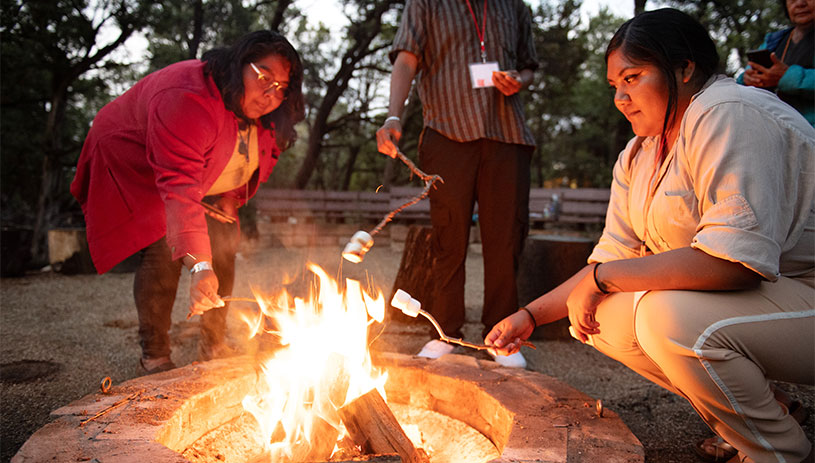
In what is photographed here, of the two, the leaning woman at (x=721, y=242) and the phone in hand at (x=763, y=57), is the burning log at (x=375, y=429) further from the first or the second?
the phone in hand at (x=763, y=57)

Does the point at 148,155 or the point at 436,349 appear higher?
the point at 148,155

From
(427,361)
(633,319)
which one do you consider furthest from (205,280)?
(633,319)

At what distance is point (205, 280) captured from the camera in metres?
2.01

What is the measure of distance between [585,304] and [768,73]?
6.78 ft

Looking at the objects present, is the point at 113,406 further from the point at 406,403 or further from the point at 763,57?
the point at 763,57

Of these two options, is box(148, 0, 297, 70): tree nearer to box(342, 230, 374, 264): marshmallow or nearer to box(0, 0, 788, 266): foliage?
box(0, 0, 788, 266): foliage

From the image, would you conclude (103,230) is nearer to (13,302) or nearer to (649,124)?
(649,124)

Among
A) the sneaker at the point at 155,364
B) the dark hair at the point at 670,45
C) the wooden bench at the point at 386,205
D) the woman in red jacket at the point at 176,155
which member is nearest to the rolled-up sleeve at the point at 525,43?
the woman in red jacket at the point at 176,155

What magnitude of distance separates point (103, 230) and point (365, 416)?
163cm

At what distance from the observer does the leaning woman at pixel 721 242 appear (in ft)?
4.43

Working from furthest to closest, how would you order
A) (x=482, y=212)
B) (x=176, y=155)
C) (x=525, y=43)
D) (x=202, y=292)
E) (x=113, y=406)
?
(x=525, y=43) → (x=482, y=212) → (x=176, y=155) → (x=202, y=292) → (x=113, y=406)

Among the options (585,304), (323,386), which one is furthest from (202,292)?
(585,304)

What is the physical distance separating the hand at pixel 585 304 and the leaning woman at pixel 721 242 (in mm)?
12

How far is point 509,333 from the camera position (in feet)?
6.19
